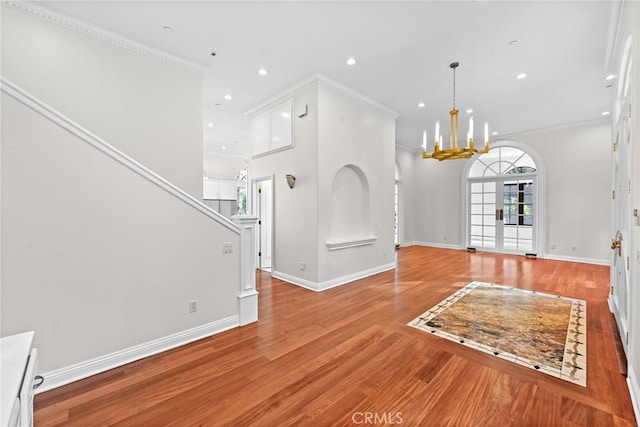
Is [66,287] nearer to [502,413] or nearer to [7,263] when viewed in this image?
[7,263]

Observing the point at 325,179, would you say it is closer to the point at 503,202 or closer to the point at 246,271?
the point at 246,271

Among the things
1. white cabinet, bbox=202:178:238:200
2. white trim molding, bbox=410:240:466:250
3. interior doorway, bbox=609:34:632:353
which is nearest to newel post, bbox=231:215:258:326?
interior doorway, bbox=609:34:632:353

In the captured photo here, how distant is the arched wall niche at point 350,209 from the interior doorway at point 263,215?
1712mm

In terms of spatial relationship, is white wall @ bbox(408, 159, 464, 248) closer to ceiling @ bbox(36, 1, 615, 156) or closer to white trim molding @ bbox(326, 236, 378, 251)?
ceiling @ bbox(36, 1, 615, 156)

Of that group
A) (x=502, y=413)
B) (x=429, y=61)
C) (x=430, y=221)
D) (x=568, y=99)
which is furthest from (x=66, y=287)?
(x=430, y=221)

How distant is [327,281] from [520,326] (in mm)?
2619

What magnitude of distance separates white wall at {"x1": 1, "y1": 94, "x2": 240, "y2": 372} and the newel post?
44 centimetres

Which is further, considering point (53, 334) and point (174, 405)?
point (53, 334)

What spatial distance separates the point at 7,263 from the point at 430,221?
9.37 meters

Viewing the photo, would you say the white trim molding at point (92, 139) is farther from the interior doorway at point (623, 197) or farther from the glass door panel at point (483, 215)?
the glass door panel at point (483, 215)

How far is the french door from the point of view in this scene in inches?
284

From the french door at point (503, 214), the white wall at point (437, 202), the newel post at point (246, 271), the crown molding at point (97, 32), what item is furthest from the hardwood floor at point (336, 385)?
the white wall at point (437, 202)

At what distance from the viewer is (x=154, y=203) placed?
8.25ft

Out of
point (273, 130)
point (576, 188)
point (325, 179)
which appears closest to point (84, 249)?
point (325, 179)
